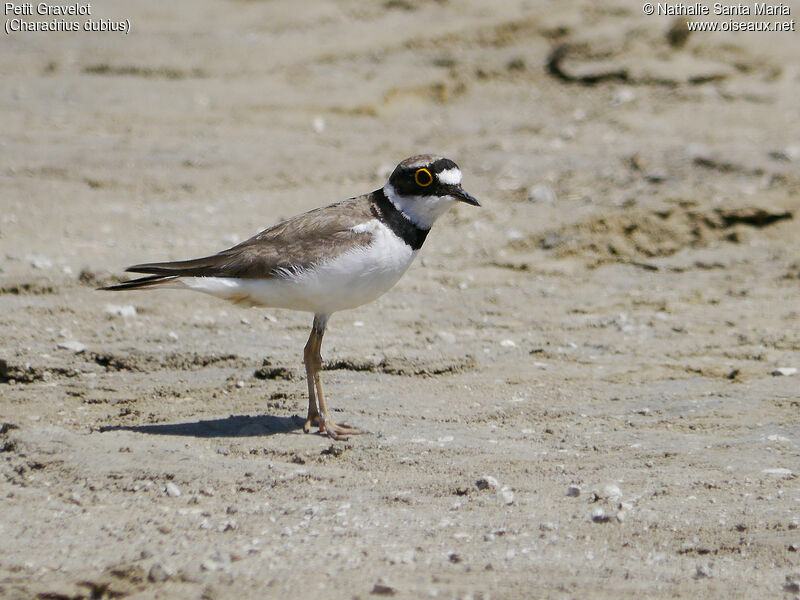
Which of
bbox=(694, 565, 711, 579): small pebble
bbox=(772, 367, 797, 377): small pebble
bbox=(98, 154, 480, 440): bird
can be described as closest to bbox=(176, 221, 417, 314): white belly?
bbox=(98, 154, 480, 440): bird

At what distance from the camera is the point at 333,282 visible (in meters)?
5.67

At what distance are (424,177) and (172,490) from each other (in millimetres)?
2178

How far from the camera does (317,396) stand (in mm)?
6008

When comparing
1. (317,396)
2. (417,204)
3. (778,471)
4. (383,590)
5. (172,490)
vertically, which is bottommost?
(383,590)

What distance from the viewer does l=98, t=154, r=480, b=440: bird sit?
5.70 metres

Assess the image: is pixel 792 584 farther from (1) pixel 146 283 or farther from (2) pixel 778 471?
(1) pixel 146 283

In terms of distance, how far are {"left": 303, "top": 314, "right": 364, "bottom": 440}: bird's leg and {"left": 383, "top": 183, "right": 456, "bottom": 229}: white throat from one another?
0.74m

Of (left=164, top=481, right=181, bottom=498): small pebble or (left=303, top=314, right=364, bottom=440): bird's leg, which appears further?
(left=303, top=314, right=364, bottom=440): bird's leg

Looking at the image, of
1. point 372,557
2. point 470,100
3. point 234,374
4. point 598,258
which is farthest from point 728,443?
point 470,100

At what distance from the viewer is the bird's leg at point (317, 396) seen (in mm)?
5734

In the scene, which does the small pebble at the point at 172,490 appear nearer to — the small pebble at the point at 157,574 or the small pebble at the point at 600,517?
the small pebble at the point at 157,574

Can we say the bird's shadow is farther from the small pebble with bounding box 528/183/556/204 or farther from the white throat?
the small pebble with bounding box 528/183/556/204

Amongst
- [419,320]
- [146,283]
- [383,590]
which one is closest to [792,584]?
[383,590]

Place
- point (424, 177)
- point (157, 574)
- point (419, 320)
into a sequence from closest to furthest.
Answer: point (157, 574)
point (424, 177)
point (419, 320)
